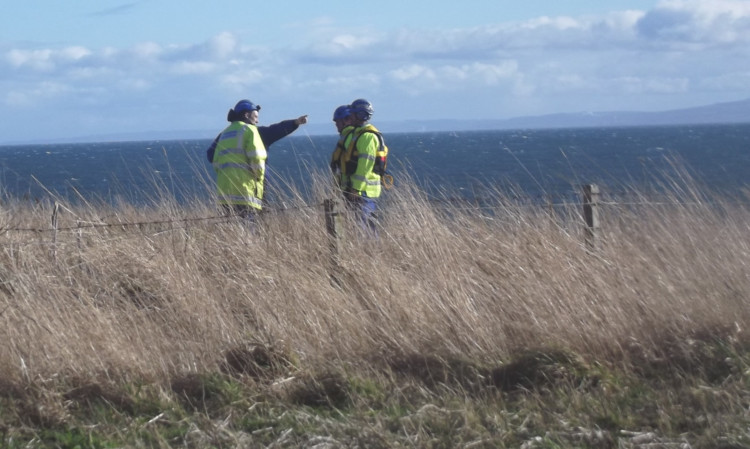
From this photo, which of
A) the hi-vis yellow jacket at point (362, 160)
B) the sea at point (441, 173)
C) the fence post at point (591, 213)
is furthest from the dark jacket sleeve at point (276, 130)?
the fence post at point (591, 213)

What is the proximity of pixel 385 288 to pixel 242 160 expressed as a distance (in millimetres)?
2863

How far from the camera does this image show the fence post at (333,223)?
7719 mm

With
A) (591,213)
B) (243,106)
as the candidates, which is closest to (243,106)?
(243,106)

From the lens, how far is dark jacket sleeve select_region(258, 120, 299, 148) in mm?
9711

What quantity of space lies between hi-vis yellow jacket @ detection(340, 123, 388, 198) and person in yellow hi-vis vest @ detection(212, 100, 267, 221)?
0.71 metres

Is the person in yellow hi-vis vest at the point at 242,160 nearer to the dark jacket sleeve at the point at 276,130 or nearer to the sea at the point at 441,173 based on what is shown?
the sea at the point at 441,173

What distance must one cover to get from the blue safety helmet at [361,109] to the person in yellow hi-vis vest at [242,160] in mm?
833

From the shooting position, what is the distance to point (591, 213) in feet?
25.5

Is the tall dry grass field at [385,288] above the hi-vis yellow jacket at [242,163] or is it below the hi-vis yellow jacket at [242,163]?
below

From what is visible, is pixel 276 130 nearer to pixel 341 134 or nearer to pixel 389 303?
pixel 341 134

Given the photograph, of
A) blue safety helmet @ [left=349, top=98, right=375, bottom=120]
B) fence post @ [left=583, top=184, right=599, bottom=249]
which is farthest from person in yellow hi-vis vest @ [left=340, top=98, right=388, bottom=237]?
fence post @ [left=583, top=184, right=599, bottom=249]

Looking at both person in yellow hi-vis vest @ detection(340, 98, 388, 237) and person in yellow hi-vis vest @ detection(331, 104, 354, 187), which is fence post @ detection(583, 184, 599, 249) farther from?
person in yellow hi-vis vest @ detection(331, 104, 354, 187)

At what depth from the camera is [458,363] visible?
6027mm

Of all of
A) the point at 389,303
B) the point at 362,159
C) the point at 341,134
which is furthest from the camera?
the point at 341,134
